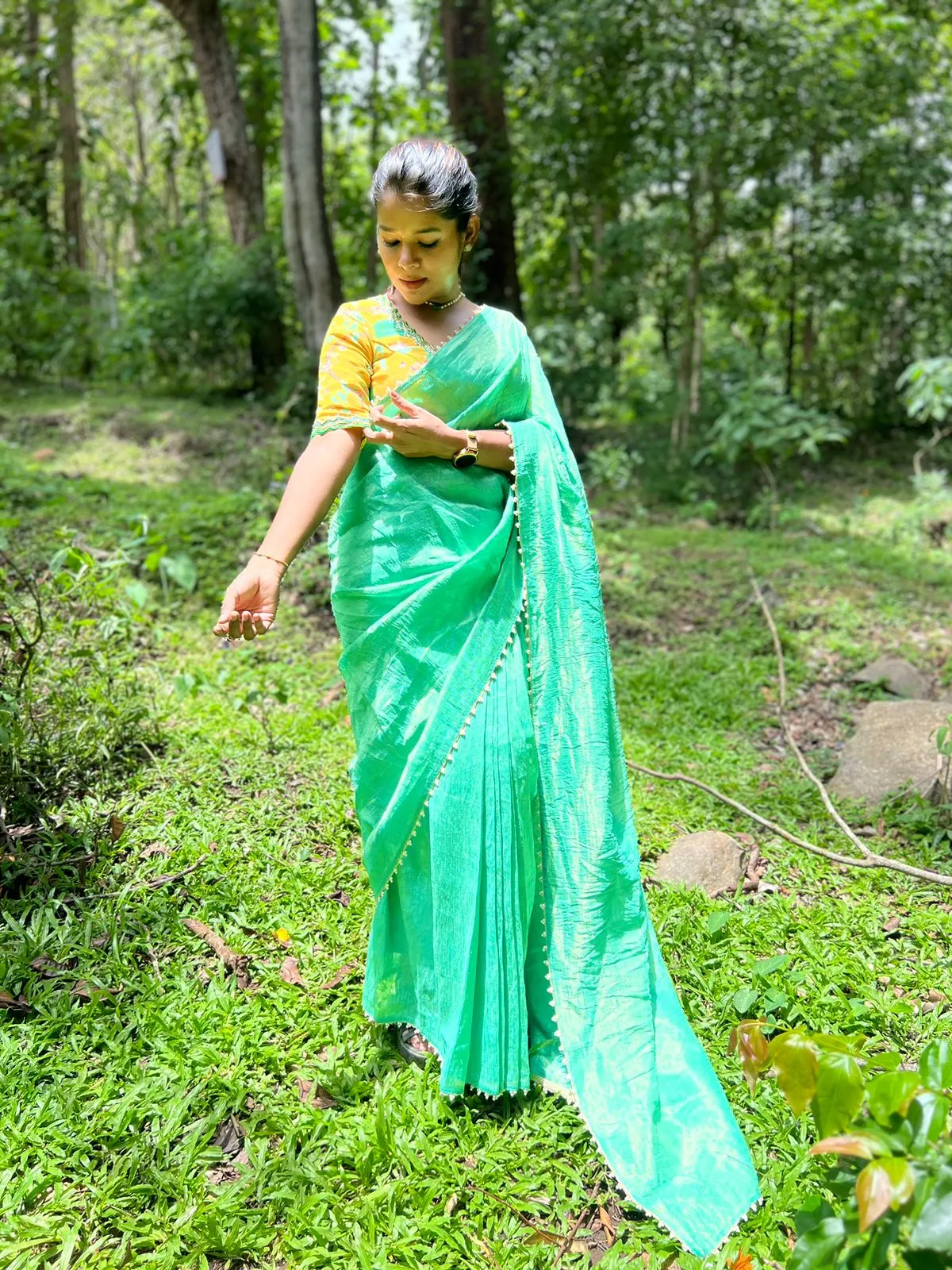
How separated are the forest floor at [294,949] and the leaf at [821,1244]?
2.48ft

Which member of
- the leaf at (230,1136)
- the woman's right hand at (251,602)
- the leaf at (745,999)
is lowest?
the leaf at (230,1136)

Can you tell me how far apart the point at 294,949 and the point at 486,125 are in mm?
7251

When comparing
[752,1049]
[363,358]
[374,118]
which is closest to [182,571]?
[363,358]

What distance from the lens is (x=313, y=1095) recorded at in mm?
2062

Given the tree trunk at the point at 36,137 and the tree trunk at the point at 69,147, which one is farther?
the tree trunk at the point at 36,137

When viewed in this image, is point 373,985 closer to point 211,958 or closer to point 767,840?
point 211,958

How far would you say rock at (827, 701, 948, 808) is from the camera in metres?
3.24

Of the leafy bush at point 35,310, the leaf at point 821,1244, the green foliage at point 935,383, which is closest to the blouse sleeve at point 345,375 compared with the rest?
the leaf at point 821,1244

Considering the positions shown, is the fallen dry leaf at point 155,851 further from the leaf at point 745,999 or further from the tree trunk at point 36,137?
the tree trunk at point 36,137

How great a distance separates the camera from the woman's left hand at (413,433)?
182 cm

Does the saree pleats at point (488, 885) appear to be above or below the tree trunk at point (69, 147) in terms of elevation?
below

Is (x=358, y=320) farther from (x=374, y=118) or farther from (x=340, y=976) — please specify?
(x=374, y=118)

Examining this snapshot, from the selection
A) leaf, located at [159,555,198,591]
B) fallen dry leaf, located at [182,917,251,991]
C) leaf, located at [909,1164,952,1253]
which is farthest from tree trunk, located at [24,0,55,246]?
leaf, located at [909,1164,952,1253]

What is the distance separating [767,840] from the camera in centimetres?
305
